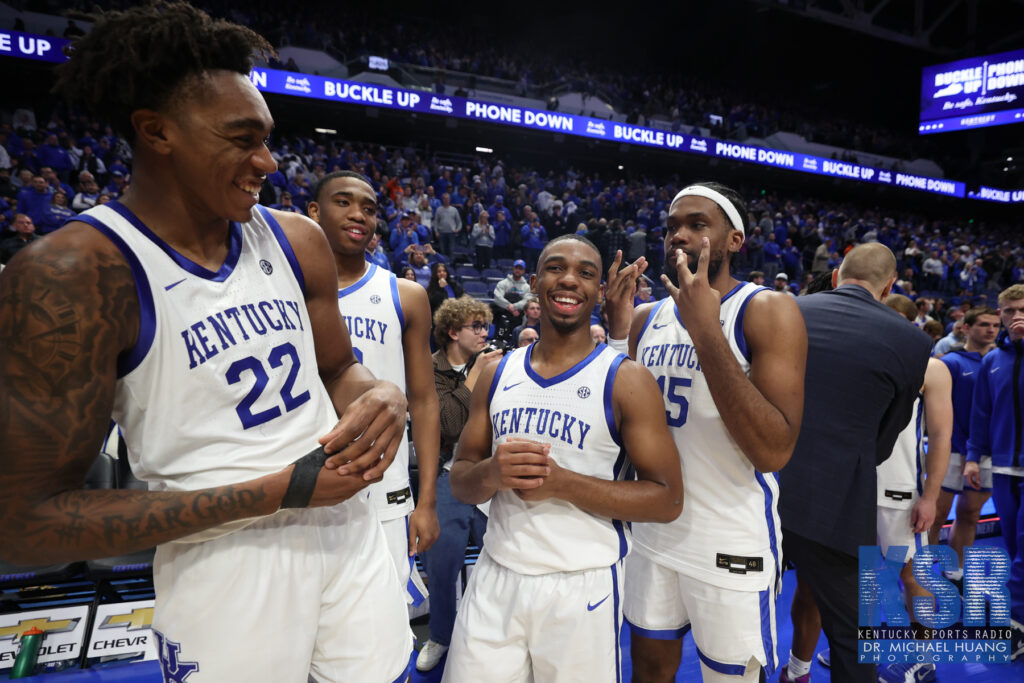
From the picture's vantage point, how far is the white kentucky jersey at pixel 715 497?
80.4 inches

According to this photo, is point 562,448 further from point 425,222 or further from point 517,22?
point 517,22

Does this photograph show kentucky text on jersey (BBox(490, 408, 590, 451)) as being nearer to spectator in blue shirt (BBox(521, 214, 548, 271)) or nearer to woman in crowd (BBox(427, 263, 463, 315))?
woman in crowd (BBox(427, 263, 463, 315))

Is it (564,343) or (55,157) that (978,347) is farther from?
(55,157)

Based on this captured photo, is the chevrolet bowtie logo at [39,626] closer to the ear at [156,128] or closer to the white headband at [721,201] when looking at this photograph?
the ear at [156,128]

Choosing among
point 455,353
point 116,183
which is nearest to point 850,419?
point 455,353

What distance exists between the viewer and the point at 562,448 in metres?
1.97

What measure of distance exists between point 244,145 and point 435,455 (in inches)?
65.8

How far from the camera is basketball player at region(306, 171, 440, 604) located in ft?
8.13

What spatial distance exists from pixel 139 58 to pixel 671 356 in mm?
1789

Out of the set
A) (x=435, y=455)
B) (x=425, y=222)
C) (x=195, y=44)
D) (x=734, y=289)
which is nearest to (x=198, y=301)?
(x=195, y=44)

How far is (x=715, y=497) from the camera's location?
2.10m

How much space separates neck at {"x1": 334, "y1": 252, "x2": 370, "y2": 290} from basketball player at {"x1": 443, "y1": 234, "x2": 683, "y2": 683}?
0.98 meters

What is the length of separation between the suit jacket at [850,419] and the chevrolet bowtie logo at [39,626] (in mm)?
3593

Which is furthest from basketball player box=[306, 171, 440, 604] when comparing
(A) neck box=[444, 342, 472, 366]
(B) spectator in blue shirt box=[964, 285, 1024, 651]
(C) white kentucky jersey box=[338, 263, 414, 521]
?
(B) spectator in blue shirt box=[964, 285, 1024, 651]
